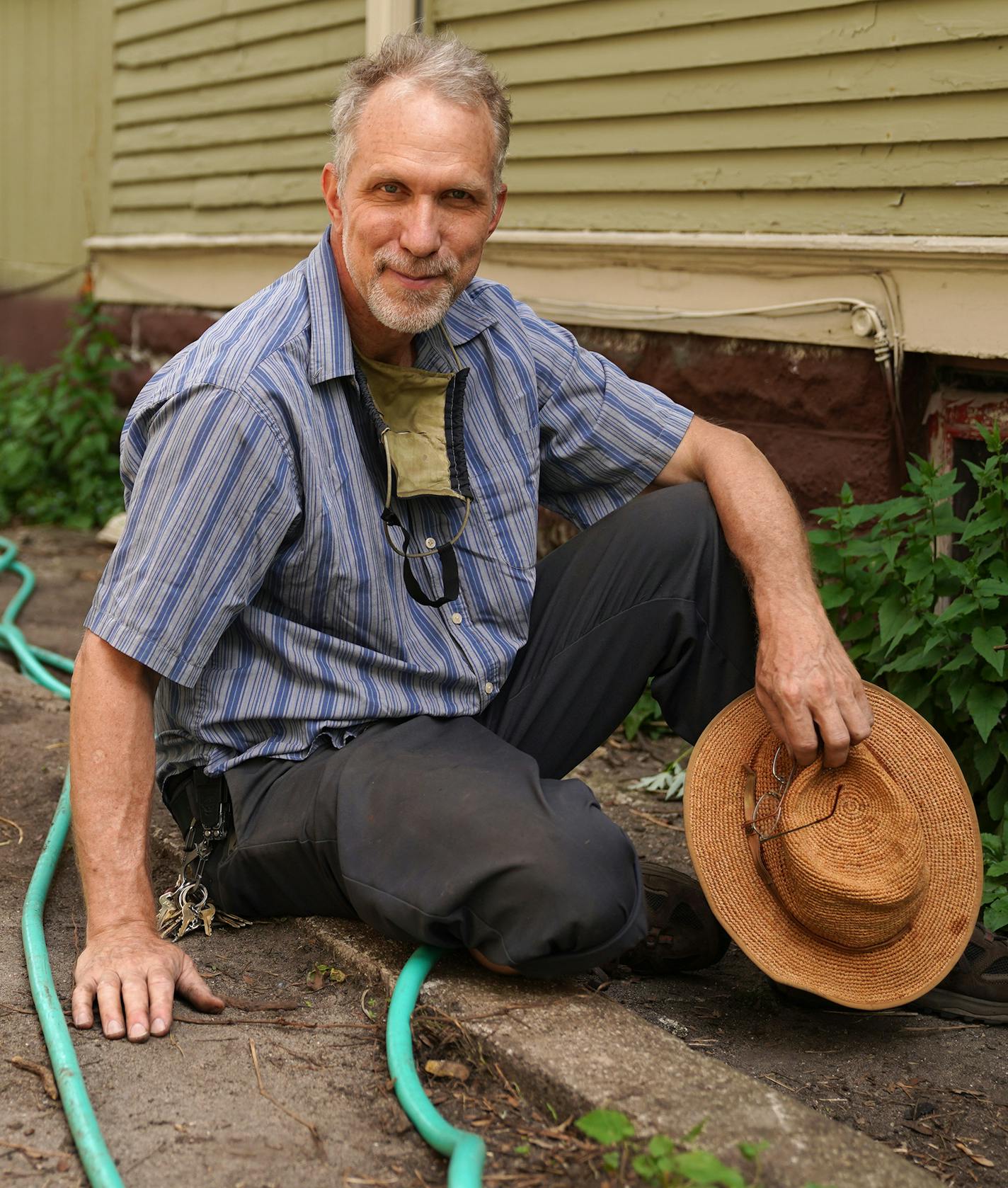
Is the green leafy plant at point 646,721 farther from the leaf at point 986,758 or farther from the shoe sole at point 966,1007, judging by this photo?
the shoe sole at point 966,1007

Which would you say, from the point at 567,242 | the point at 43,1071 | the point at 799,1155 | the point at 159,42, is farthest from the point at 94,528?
the point at 799,1155

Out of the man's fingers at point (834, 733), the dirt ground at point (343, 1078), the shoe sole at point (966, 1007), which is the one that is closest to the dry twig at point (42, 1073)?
the dirt ground at point (343, 1078)

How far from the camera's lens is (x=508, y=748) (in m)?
2.36

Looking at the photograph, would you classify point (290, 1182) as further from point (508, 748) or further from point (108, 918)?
point (508, 748)

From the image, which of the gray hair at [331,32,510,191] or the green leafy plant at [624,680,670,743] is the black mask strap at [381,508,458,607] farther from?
the green leafy plant at [624,680,670,743]

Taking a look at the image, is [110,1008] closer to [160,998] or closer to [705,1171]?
[160,998]

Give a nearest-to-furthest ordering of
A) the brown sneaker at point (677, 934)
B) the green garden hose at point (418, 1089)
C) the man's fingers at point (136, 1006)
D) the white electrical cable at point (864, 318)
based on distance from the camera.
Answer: the green garden hose at point (418, 1089) → the man's fingers at point (136, 1006) → the brown sneaker at point (677, 934) → the white electrical cable at point (864, 318)

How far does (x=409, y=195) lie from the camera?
239 centimetres

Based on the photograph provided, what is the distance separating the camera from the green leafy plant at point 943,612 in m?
2.97

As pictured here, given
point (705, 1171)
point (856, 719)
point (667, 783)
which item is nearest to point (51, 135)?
point (667, 783)

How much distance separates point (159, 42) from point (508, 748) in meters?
6.02

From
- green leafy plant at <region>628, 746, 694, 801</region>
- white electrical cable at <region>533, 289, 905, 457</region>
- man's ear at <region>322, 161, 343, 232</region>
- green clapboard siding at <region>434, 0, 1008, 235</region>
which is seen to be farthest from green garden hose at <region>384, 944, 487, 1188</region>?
green clapboard siding at <region>434, 0, 1008, 235</region>

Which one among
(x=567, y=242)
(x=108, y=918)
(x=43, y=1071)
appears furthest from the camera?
(x=567, y=242)

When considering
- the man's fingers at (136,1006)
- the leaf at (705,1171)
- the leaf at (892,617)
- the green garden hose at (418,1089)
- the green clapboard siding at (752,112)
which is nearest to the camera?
the leaf at (705,1171)
